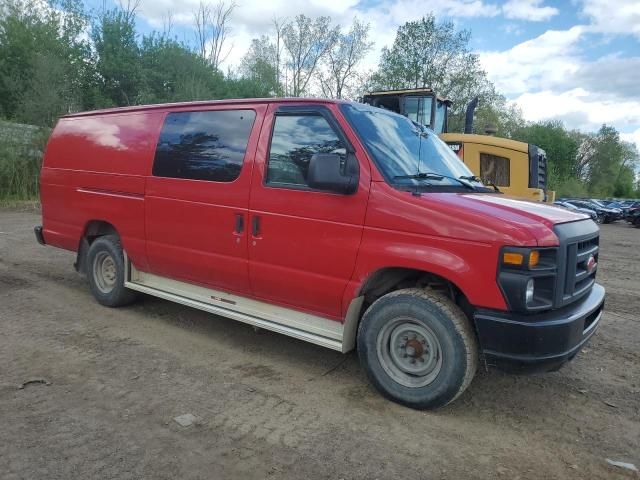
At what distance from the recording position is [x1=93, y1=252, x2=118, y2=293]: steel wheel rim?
19.2 feet

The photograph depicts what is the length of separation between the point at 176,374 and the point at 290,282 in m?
1.18

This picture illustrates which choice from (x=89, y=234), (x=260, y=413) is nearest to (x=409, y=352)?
(x=260, y=413)

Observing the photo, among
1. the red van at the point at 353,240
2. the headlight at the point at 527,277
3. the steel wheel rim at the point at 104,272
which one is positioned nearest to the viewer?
the headlight at the point at 527,277

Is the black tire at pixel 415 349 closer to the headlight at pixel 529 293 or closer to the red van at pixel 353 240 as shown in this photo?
the red van at pixel 353 240

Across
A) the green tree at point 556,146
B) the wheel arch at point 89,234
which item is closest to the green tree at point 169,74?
the wheel arch at point 89,234

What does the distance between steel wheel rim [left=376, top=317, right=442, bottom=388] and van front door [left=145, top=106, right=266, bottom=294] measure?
1396mm

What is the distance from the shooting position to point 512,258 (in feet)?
10.4

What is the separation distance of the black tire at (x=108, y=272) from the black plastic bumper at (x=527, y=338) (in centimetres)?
405

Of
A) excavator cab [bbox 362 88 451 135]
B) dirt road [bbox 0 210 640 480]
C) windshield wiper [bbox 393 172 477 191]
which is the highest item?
excavator cab [bbox 362 88 451 135]

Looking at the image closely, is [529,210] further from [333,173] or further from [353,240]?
[333,173]

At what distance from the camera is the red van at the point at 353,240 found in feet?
10.8

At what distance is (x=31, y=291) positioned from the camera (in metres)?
6.40

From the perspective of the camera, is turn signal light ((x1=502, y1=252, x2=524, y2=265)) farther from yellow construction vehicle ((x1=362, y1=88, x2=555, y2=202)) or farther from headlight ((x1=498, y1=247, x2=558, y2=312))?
yellow construction vehicle ((x1=362, y1=88, x2=555, y2=202))

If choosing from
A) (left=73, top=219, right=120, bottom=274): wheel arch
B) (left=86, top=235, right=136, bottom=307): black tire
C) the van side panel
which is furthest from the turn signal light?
(left=73, top=219, right=120, bottom=274): wheel arch
